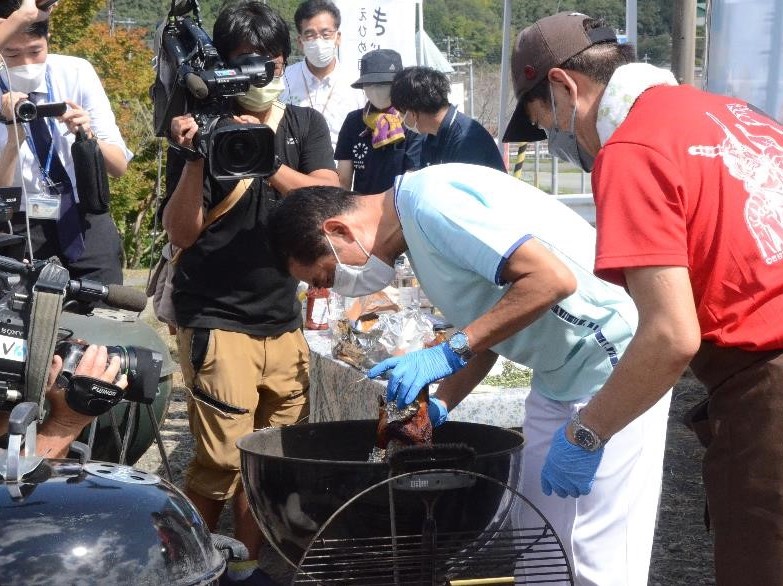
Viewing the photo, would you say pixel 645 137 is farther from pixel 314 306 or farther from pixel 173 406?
pixel 173 406

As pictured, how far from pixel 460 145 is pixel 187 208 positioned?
2306 mm

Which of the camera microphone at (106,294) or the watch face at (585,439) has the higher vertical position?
the camera microphone at (106,294)

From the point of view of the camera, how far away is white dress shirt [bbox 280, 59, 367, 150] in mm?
6676

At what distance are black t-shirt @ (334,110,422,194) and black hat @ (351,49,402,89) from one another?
0.28m

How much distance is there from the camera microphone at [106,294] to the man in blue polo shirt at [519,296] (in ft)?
1.59

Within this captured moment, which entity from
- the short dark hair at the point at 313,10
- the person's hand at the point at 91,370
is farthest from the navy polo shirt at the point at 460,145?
the person's hand at the point at 91,370

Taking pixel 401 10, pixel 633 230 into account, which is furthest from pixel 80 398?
pixel 401 10

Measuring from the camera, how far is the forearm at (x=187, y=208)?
349 centimetres

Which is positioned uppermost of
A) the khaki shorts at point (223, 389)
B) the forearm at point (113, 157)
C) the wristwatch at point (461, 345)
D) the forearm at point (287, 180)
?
the forearm at point (113, 157)

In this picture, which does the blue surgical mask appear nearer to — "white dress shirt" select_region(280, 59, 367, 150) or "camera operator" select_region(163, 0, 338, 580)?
"camera operator" select_region(163, 0, 338, 580)

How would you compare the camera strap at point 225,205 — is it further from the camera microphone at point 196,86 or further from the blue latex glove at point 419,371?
the blue latex glove at point 419,371

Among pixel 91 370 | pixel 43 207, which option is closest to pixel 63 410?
pixel 91 370

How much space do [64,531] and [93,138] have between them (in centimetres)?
221

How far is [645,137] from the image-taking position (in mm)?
2037
